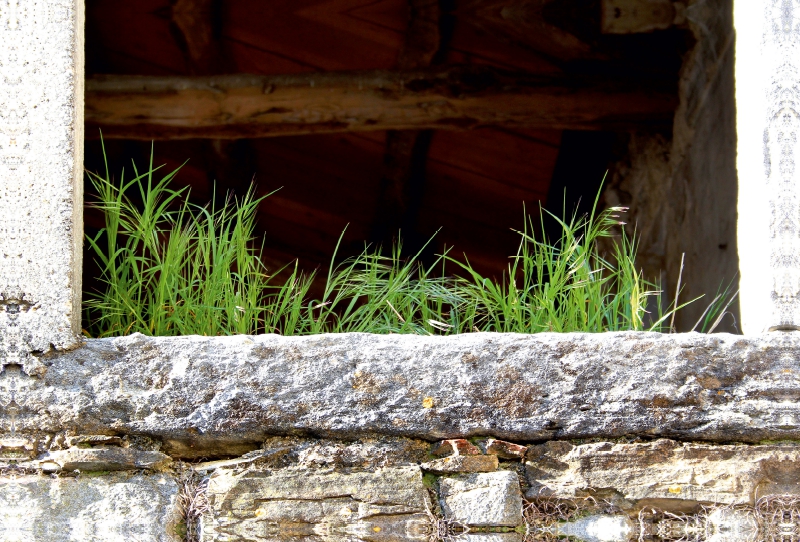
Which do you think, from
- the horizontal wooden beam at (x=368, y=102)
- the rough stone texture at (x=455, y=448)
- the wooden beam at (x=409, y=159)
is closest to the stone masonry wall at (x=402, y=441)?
the rough stone texture at (x=455, y=448)

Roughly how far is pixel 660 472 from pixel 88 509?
84 cm

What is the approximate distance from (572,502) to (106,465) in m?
0.69

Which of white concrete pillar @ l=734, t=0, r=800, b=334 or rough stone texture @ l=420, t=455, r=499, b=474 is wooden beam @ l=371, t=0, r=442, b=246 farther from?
rough stone texture @ l=420, t=455, r=499, b=474

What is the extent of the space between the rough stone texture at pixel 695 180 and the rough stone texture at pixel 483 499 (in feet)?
4.33

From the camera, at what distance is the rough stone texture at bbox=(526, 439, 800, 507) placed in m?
1.32

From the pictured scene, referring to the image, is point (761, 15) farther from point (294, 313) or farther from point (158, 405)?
point (158, 405)

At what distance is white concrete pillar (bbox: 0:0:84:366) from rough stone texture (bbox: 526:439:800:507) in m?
0.76

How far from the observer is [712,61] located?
2.88 metres

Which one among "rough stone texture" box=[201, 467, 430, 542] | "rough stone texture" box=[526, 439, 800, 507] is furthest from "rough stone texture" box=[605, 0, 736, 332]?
"rough stone texture" box=[201, 467, 430, 542]

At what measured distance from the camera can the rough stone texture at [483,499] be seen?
1.31 meters

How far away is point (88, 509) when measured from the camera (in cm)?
130

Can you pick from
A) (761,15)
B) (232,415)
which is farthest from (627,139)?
(232,415)

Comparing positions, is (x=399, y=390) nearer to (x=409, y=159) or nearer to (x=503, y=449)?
(x=503, y=449)

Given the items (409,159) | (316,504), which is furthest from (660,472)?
(409,159)
